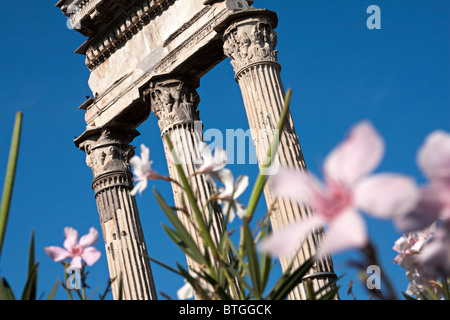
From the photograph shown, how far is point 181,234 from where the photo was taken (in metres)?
1.98

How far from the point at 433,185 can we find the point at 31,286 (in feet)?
4.34

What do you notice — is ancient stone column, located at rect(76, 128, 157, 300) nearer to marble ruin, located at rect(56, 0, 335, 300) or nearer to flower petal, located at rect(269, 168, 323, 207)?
marble ruin, located at rect(56, 0, 335, 300)

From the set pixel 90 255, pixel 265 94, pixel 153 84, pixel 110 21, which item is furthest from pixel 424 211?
pixel 110 21

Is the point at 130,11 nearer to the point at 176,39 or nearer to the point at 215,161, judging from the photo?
the point at 176,39

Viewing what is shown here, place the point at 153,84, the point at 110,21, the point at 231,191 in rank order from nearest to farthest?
the point at 231,191
the point at 153,84
the point at 110,21

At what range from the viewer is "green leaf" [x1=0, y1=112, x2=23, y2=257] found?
1622mm

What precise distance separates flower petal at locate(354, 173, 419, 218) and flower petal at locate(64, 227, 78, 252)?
59.0 inches

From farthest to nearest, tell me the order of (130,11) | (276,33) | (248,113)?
(130,11) → (276,33) → (248,113)

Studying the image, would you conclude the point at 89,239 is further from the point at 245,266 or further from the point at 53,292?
the point at 245,266

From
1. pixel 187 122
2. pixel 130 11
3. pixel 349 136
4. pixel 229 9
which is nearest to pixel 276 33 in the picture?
pixel 229 9

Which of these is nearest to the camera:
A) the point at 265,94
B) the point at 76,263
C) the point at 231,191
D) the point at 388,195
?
the point at 388,195

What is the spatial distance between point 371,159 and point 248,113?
8563 mm

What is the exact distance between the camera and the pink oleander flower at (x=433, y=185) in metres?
0.88

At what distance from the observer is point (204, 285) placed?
1.92m
